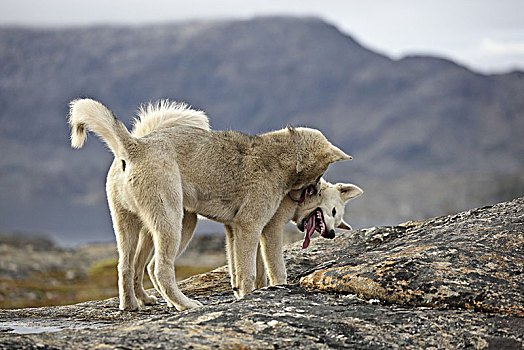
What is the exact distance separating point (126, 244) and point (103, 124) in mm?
1832

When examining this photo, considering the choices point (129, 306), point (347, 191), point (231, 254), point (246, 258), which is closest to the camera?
point (129, 306)

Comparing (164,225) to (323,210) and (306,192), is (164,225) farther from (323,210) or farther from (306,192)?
(323,210)

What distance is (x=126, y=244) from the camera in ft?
33.3

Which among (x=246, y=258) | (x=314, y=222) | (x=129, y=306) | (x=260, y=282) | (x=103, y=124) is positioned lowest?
(x=129, y=306)

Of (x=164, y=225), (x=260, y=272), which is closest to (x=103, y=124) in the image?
(x=164, y=225)

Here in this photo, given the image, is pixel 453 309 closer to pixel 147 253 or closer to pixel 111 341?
pixel 111 341

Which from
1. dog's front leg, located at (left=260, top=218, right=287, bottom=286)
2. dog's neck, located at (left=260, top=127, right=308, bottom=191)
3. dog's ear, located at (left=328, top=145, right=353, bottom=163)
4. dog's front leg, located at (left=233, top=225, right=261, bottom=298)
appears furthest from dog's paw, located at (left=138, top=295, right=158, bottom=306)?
dog's ear, located at (left=328, top=145, right=353, bottom=163)

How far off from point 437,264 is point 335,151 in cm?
406

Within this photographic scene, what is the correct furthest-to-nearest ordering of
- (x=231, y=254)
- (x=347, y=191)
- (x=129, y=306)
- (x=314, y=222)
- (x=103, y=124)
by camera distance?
(x=347, y=191) → (x=314, y=222) → (x=231, y=254) → (x=129, y=306) → (x=103, y=124)

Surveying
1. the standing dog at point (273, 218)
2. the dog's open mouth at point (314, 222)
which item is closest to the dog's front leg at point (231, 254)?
the standing dog at point (273, 218)

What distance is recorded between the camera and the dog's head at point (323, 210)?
40.1ft

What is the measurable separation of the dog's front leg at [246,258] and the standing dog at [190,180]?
2 centimetres

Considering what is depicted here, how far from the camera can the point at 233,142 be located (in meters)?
11.0

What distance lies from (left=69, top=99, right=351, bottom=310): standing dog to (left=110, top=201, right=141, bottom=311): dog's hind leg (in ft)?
0.05
